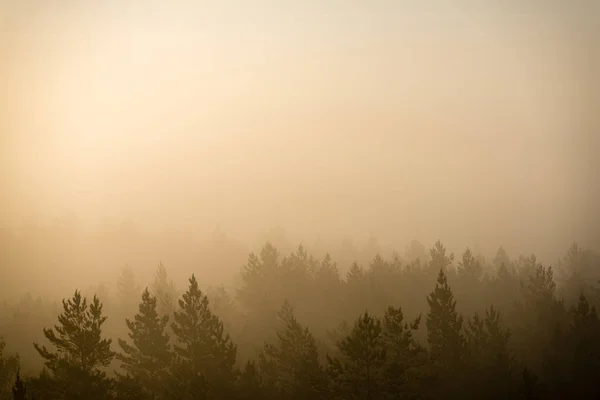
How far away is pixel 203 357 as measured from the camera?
27.5 metres

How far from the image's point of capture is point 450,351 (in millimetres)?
34656

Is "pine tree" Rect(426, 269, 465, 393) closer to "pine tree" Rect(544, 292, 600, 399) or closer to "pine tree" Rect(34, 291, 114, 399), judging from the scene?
"pine tree" Rect(544, 292, 600, 399)

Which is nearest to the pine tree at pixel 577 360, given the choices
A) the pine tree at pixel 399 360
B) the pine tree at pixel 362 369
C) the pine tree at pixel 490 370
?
the pine tree at pixel 490 370

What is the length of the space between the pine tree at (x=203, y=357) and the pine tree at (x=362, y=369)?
760 centimetres

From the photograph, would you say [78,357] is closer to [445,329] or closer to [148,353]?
[148,353]

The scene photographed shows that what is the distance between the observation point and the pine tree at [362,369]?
24.4 meters

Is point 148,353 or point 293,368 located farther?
point 293,368

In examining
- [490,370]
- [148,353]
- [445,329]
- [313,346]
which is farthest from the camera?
[445,329]

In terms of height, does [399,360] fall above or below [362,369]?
above

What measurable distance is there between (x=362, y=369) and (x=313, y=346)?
806 cm

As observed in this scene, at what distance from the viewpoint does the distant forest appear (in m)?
24.0

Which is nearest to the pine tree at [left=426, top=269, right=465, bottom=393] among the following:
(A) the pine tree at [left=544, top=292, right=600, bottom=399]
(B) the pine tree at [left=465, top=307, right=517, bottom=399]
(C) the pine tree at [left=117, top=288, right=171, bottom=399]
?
(B) the pine tree at [left=465, top=307, right=517, bottom=399]

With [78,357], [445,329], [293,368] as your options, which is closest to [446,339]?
[445,329]

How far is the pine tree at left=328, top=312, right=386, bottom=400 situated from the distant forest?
8 cm
